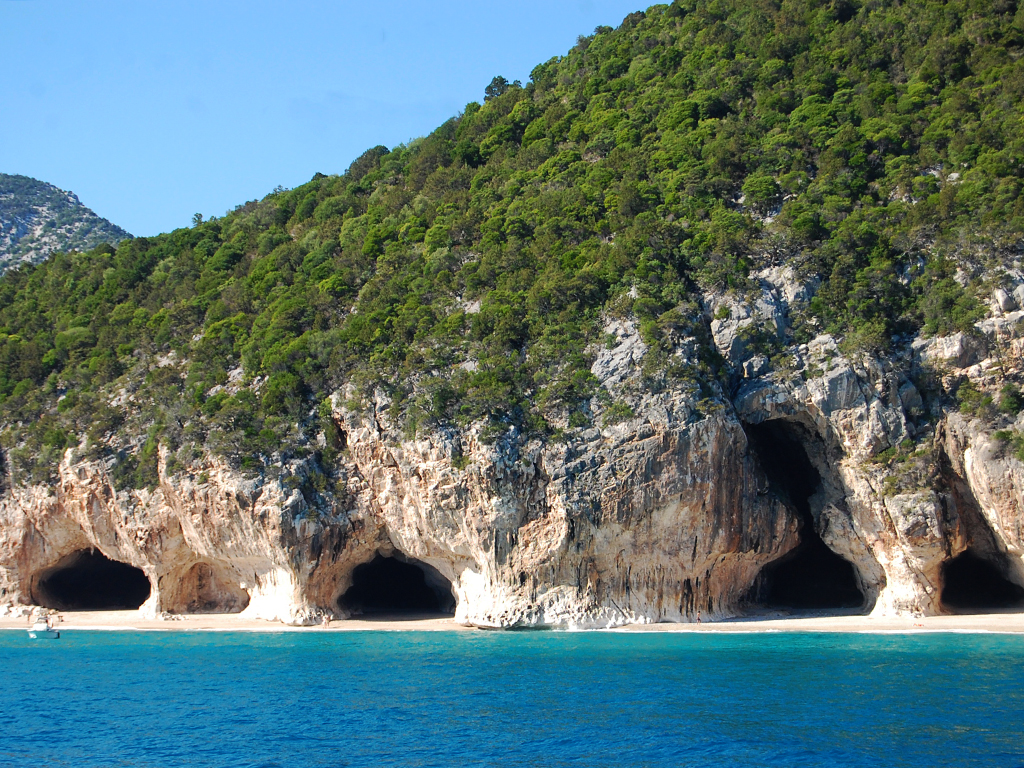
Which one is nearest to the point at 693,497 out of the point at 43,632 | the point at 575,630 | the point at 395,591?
the point at 575,630

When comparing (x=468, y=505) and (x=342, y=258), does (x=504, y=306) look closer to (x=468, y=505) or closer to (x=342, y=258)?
(x=468, y=505)

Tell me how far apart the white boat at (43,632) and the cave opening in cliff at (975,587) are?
3495cm

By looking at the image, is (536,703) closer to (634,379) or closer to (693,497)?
(693,497)

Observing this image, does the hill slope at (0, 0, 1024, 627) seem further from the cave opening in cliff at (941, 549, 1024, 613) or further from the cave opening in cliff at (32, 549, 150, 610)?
the cave opening in cliff at (32, 549, 150, 610)

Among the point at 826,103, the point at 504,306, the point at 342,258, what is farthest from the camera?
the point at 342,258

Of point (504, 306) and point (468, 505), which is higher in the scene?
point (504, 306)

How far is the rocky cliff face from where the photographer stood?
33500mm

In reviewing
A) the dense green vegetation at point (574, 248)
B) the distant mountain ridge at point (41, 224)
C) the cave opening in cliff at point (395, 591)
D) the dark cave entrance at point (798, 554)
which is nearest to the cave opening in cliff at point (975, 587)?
the dark cave entrance at point (798, 554)

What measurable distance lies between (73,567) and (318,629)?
17865mm

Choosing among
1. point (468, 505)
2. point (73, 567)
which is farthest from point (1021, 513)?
point (73, 567)

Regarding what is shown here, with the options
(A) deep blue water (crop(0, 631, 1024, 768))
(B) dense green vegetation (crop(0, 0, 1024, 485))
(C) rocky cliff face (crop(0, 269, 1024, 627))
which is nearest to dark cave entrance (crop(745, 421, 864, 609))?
(C) rocky cliff face (crop(0, 269, 1024, 627))

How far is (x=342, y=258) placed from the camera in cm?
5172

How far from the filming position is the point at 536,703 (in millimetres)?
22172

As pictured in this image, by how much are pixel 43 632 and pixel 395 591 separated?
15.9 meters
